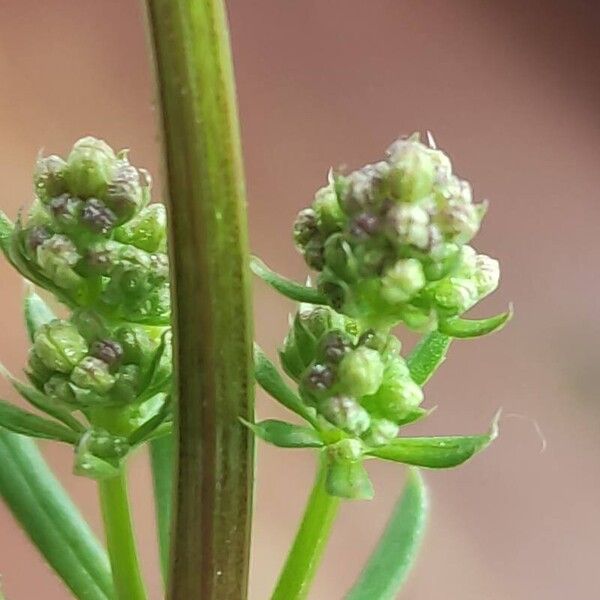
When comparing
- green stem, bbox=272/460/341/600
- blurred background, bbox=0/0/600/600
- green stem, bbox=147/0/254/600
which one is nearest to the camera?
green stem, bbox=147/0/254/600

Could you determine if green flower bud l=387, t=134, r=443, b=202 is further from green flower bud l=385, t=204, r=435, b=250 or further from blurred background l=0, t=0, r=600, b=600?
blurred background l=0, t=0, r=600, b=600

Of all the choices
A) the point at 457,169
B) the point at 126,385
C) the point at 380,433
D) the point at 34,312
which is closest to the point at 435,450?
the point at 380,433

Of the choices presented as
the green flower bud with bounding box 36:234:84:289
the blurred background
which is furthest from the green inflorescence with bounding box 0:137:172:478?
the blurred background

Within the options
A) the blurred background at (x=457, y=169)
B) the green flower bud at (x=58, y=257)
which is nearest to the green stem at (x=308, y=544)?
the green flower bud at (x=58, y=257)

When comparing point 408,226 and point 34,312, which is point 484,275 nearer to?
point 408,226

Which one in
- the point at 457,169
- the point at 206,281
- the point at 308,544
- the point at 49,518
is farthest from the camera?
the point at 457,169

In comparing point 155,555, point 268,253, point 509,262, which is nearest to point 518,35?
point 509,262
